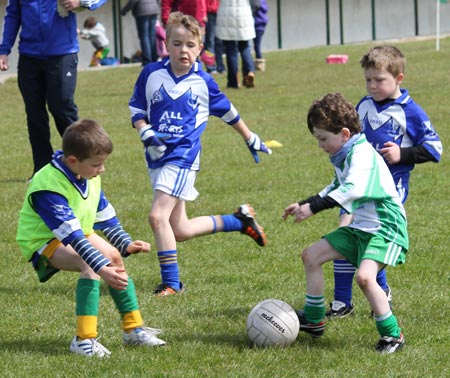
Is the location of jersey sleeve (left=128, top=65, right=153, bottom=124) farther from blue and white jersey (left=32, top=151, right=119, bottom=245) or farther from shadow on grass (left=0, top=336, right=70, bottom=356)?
shadow on grass (left=0, top=336, right=70, bottom=356)

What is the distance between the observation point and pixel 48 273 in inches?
226

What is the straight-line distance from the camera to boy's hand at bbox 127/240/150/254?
541 cm

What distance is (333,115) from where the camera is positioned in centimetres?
553

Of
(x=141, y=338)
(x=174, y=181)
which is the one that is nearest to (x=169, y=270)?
(x=174, y=181)

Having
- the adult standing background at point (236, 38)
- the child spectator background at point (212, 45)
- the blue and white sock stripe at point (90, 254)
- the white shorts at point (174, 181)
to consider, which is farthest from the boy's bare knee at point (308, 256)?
the child spectator background at point (212, 45)

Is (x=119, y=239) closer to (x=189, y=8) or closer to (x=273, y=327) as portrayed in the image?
(x=273, y=327)

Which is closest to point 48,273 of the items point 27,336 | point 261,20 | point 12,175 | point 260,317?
point 27,336

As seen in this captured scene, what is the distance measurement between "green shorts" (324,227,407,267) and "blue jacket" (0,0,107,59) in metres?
5.12

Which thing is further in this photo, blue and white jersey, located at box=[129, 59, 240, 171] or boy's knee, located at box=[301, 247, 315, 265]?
blue and white jersey, located at box=[129, 59, 240, 171]

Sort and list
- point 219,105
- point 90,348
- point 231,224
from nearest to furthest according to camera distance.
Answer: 1. point 90,348
2. point 219,105
3. point 231,224

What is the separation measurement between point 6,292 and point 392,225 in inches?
106

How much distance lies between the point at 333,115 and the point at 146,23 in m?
17.2

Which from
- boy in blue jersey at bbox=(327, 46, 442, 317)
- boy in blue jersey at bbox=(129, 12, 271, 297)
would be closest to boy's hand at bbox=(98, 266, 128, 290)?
boy in blue jersey at bbox=(327, 46, 442, 317)

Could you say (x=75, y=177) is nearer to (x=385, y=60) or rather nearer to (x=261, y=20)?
(x=385, y=60)
